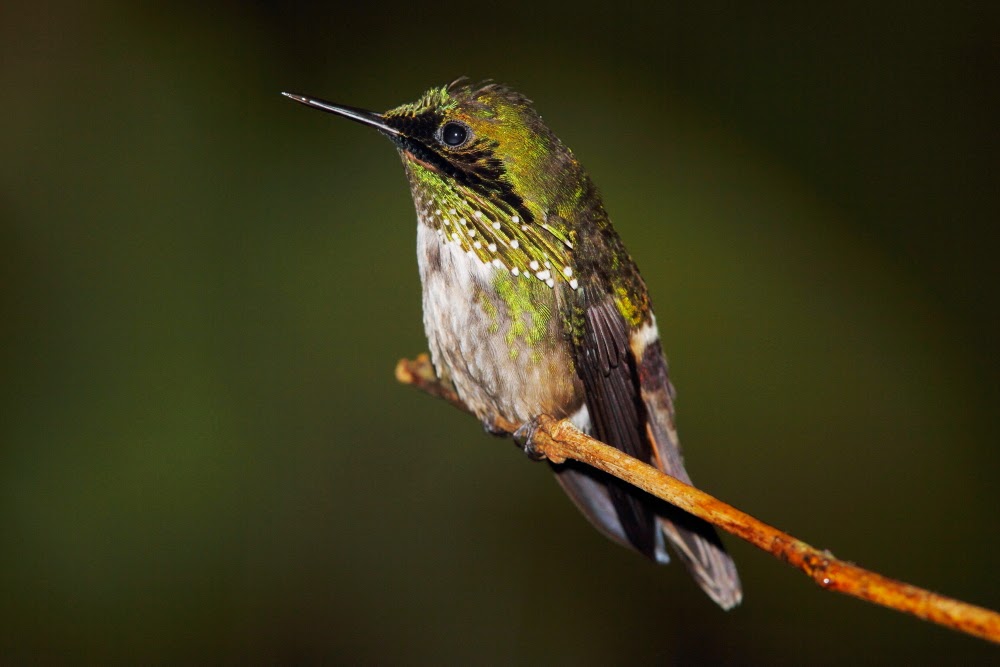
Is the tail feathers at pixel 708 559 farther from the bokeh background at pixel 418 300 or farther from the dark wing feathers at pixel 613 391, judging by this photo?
the bokeh background at pixel 418 300

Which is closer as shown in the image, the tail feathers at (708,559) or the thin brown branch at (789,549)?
the thin brown branch at (789,549)

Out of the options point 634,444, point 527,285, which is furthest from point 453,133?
point 634,444

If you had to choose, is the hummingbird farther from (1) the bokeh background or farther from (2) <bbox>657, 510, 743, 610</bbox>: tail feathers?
(1) the bokeh background

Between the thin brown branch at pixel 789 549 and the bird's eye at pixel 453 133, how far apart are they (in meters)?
0.60

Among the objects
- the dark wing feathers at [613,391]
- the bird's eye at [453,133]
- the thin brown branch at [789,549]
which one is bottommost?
the thin brown branch at [789,549]

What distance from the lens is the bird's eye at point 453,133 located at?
1.75 m

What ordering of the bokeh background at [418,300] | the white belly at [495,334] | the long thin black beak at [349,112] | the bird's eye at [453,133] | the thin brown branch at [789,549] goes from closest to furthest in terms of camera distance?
the thin brown branch at [789,549] < the long thin black beak at [349,112] < the bird's eye at [453,133] < the white belly at [495,334] < the bokeh background at [418,300]

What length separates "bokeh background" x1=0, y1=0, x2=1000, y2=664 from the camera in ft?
11.5

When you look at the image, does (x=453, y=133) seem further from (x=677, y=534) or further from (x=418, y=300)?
(x=418, y=300)

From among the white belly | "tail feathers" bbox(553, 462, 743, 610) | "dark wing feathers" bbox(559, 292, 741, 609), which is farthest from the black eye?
"tail feathers" bbox(553, 462, 743, 610)

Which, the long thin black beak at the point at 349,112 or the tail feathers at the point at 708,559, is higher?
the long thin black beak at the point at 349,112

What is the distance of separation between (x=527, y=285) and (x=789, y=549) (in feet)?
2.95

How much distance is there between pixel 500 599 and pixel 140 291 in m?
1.99

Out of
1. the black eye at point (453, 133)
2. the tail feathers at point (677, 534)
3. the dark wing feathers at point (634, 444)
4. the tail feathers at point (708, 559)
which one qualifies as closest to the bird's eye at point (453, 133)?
the black eye at point (453, 133)
